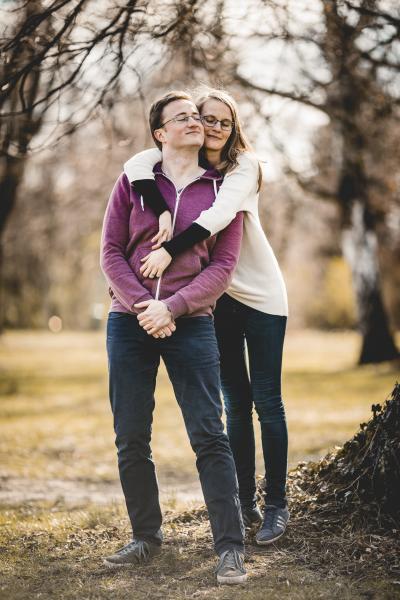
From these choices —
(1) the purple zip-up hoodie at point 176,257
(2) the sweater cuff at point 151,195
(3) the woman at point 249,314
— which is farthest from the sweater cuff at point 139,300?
(3) the woman at point 249,314

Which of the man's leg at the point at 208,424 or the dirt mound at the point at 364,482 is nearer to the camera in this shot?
the man's leg at the point at 208,424

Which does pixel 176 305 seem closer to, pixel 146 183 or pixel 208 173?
pixel 146 183

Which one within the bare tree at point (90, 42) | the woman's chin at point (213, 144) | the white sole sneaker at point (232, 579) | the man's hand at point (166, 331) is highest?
the bare tree at point (90, 42)

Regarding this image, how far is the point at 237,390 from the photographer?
3756mm

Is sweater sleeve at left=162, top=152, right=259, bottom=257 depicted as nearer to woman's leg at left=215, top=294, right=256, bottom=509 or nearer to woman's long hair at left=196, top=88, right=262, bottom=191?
woman's long hair at left=196, top=88, right=262, bottom=191

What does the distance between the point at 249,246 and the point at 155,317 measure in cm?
78

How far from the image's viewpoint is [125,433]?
10.9ft

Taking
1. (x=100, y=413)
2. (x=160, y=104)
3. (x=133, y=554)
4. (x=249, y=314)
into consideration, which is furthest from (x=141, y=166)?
(x=100, y=413)

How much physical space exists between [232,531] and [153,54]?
3.49 meters

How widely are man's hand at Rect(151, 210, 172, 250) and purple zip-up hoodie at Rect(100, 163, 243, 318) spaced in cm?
Result: 6

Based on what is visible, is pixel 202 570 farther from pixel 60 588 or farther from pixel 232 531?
pixel 60 588

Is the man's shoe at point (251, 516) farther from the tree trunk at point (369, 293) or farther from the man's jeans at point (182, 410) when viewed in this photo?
the tree trunk at point (369, 293)

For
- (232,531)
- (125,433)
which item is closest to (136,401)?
(125,433)

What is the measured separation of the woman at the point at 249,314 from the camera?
348 cm
